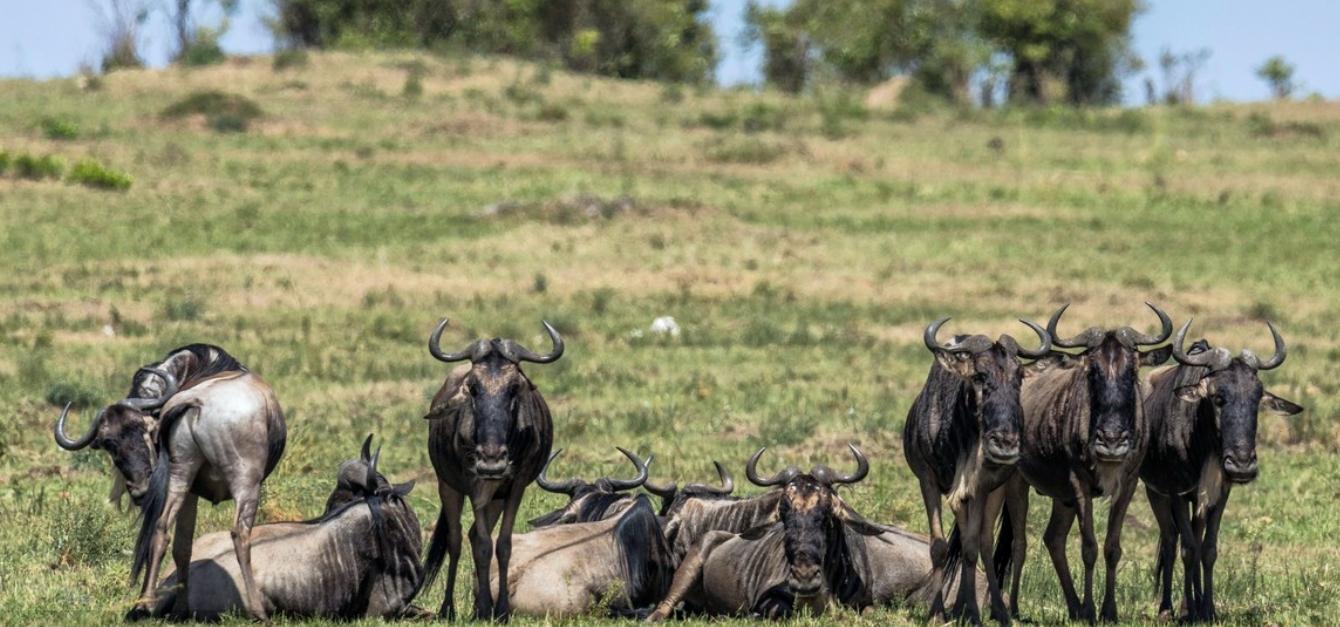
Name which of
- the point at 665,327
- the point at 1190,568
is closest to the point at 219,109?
the point at 665,327

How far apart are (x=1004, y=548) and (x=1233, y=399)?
80.1 inches

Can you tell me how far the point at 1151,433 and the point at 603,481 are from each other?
3832 millimetres

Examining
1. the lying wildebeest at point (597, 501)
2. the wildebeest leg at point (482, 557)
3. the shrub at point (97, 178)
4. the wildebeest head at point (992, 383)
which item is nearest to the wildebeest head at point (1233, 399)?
the wildebeest head at point (992, 383)

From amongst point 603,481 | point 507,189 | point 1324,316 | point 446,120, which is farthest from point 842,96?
point 603,481

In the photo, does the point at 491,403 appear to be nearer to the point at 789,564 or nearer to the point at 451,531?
the point at 451,531

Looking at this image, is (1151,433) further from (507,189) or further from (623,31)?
(623,31)

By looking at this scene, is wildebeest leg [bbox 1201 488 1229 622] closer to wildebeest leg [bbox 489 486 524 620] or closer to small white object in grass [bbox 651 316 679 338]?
wildebeest leg [bbox 489 486 524 620]

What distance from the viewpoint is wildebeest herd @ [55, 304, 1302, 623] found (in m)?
11.1

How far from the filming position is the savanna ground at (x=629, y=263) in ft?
60.0

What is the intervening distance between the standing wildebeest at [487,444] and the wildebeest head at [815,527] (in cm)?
146

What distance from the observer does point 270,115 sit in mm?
50469

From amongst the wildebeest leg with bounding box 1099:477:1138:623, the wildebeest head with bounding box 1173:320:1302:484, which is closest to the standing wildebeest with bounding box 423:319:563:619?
the wildebeest leg with bounding box 1099:477:1138:623

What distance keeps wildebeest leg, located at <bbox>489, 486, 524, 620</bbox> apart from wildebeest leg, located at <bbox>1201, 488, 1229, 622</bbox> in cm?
407

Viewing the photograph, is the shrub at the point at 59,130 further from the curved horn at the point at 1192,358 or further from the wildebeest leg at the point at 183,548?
the curved horn at the point at 1192,358
